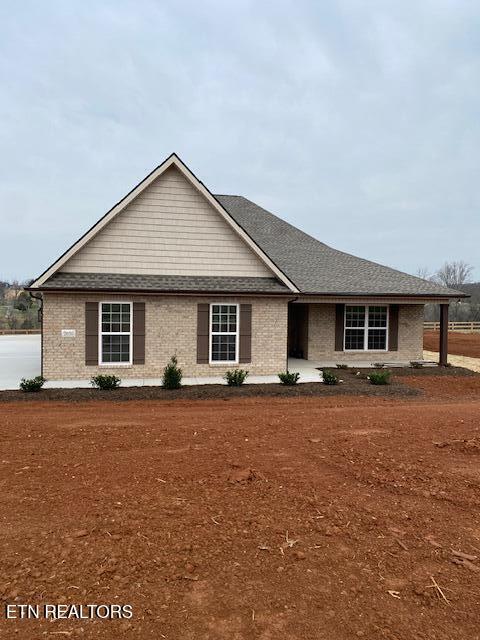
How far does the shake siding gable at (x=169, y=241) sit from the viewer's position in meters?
13.6

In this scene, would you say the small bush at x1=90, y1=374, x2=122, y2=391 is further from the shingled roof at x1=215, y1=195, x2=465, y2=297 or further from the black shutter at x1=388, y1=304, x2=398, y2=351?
the black shutter at x1=388, y1=304, x2=398, y2=351

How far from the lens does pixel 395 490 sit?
522 cm

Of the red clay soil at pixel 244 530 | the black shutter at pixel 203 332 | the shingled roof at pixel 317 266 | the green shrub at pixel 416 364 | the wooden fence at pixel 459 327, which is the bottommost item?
the red clay soil at pixel 244 530

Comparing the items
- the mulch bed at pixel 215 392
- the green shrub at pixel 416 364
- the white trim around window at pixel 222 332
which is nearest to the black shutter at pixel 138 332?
the mulch bed at pixel 215 392

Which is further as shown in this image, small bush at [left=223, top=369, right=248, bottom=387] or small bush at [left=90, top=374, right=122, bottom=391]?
small bush at [left=223, top=369, right=248, bottom=387]

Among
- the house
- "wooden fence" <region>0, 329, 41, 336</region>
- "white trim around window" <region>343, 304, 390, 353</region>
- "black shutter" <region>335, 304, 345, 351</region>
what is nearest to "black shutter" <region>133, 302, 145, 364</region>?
the house

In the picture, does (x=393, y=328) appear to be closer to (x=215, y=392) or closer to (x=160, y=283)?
(x=215, y=392)

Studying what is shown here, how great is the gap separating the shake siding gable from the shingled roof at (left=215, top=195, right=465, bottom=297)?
2379 mm

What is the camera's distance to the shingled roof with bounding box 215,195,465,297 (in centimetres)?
1703

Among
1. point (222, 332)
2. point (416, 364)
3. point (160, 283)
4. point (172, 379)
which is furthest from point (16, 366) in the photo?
point (416, 364)

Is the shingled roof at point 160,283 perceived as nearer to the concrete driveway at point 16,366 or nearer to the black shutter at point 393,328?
the concrete driveway at point 16,366

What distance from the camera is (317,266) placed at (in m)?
19.3

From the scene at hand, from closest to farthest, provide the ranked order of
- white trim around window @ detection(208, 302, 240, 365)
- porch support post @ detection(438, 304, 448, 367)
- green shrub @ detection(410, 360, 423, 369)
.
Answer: white trim around window @ detection(208, 302, 240, 365) → green shrub @ detection(410, 360, 423, 369) → porch support post @ detection(438, 304, 448, 367)

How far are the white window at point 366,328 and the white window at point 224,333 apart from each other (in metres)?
6.11
